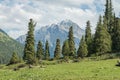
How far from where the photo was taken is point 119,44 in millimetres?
127062

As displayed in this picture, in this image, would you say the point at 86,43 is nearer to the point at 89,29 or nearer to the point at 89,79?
the point at 89,29

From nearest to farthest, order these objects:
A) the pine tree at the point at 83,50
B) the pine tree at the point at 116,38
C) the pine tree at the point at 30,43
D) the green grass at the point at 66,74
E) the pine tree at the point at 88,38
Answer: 1. the green grass at the point at 66,74
2. the pine tree at the point at 30,43
3. the pine tree at the point at 116,38
4. the pine tree at the point at 83,50
5. the pine tree at the point at 88,38

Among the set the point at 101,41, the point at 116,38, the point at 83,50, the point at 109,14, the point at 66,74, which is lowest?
the point at 66,74

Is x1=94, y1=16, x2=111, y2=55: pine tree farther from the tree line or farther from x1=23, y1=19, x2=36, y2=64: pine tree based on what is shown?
x1=23, y1=19, x2=36, y2=64: pine tree

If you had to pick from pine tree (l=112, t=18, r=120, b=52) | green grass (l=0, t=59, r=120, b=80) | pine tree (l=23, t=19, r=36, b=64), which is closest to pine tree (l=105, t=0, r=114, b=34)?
pine tree (l=112, t=18, r=120, b=52)

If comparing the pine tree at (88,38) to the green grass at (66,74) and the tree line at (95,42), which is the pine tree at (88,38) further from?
the green grass at (66,74)

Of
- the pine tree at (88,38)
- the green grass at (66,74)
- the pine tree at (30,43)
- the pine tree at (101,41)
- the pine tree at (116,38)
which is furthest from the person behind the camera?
the pine tree at (88,38)

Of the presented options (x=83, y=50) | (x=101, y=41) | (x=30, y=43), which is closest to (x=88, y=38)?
(x=83, y=50)

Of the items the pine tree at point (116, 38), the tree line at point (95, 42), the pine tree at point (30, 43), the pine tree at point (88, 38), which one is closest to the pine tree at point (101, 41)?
the tree line at point (95, 42)

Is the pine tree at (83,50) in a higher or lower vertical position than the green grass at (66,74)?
higher

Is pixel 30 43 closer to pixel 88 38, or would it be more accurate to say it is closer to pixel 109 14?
pixel 88 38

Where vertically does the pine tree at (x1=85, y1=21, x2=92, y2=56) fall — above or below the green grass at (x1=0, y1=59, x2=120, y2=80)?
above

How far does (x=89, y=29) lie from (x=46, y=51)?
1339 inches

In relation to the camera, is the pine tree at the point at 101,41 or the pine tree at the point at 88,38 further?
the pine tree at the point at 88,38
